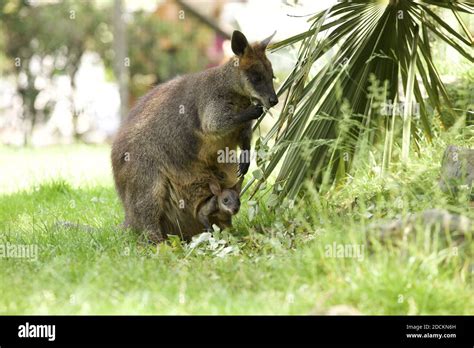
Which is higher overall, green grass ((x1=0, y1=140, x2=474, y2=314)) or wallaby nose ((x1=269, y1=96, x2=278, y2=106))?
wallaby nose ((x1=269, y1=96, x2=278, y2=106))

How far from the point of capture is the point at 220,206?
721 centimetres

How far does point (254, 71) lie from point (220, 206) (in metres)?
1.25

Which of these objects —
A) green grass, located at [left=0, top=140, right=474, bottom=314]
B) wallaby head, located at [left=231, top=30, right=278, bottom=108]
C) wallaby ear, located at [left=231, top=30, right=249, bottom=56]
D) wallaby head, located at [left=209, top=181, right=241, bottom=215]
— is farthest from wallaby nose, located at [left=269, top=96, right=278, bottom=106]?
wallaby head, located at [left=209, top=181, right=241, bottom=215]

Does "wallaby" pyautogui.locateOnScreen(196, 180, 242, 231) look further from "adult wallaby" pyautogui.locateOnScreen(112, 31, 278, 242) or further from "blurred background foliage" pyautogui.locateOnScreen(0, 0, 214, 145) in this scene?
"blurred background foliage" pyautogui.locateOnScreen(0, 0, 214, 145)

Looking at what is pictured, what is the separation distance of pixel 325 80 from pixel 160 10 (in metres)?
12.7

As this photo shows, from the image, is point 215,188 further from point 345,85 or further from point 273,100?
point 345,85

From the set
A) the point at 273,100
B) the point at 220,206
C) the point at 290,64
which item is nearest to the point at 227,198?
the point at 220,206

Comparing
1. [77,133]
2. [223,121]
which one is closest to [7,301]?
[223,121]

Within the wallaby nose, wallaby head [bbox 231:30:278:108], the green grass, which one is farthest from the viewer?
wallaby head [bbox 231:30:278:108]

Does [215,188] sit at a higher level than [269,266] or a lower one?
higher

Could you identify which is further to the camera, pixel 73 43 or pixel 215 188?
pixel 73 43

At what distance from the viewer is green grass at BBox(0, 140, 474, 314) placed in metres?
4.70

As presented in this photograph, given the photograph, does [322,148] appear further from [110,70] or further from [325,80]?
[110,70]

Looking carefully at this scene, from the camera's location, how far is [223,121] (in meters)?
7.08
